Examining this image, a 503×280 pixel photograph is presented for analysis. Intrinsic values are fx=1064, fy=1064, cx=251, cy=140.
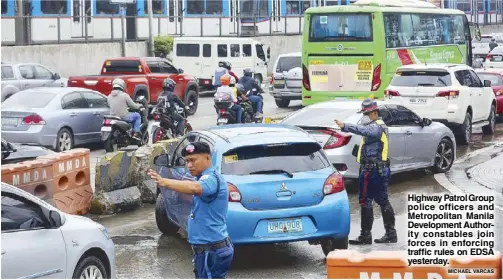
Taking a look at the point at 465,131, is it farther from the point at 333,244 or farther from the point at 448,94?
the point at 333,244

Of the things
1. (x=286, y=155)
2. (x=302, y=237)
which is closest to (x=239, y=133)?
(x=286, y=155)

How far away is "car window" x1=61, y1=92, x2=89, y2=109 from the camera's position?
20.5 metres

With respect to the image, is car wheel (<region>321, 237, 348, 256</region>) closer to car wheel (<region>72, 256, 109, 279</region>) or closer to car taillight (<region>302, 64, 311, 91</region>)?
car wheel (<region>72, 256, 109, 279</region>)

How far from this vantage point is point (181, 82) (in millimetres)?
30297

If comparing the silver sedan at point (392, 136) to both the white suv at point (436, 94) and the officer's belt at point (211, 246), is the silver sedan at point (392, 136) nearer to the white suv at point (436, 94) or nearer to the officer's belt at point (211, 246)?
the white suv at point (436, 94)

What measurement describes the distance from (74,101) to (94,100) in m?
0.57

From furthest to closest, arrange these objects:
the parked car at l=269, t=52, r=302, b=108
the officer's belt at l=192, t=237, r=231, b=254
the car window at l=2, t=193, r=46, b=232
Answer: the parked car at l=269, t=52, r=302, b=108 → the car window at l=2, t=193, r=46, b=232 → the officer's belt at l=192, t=237, r=231, b=254

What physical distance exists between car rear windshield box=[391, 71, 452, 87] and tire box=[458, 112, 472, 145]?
0.91 m

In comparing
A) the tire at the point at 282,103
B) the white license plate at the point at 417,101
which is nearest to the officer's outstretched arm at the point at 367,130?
the white license plate at the point at 417,101

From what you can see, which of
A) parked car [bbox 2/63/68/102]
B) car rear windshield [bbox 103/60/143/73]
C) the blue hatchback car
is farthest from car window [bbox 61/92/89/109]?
the blue hatchback car

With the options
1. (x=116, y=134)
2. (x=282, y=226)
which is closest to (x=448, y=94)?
(x=116, y=134)

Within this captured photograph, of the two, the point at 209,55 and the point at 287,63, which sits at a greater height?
the point at 209,55

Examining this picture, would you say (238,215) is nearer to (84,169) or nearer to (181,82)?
(84,169)

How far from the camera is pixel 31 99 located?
20.5 metres
